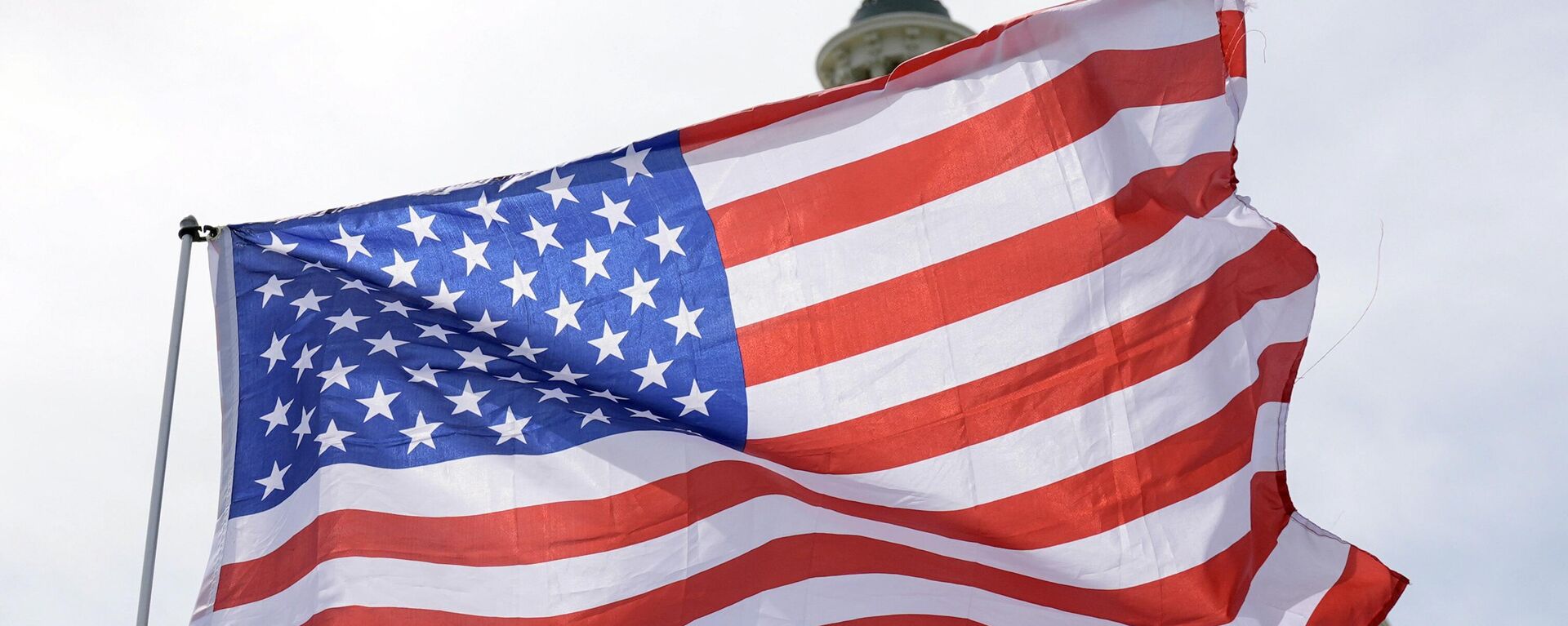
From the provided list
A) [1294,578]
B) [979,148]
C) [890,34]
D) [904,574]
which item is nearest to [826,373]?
[904,574]

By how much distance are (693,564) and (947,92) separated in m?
2.70

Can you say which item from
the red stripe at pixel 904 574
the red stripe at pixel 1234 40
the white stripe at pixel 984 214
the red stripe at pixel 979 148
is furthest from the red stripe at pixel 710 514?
the red stripe at pixel 1234 40

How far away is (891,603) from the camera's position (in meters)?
7.96

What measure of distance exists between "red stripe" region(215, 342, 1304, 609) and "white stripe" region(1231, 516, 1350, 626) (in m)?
0.48

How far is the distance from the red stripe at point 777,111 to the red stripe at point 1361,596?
3.20 metres

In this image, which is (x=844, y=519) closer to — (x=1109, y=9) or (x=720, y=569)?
(x=720, y=569)

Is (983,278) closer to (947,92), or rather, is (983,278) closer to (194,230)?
(947,92)

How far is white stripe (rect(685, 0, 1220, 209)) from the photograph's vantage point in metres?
8.55

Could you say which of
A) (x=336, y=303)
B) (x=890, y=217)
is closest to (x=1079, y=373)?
(x=890, y=217)

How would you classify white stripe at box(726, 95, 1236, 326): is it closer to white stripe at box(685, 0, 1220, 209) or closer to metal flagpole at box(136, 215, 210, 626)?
white stripe at box(685, 0, 1220, 209)

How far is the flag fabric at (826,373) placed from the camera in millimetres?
7883

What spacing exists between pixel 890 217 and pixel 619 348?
4.88 ft

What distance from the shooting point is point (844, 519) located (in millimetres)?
8086

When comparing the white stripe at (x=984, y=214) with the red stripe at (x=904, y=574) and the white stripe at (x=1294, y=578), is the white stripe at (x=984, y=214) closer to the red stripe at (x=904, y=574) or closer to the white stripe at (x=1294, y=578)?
the red stripe at (x=904, y=574)
